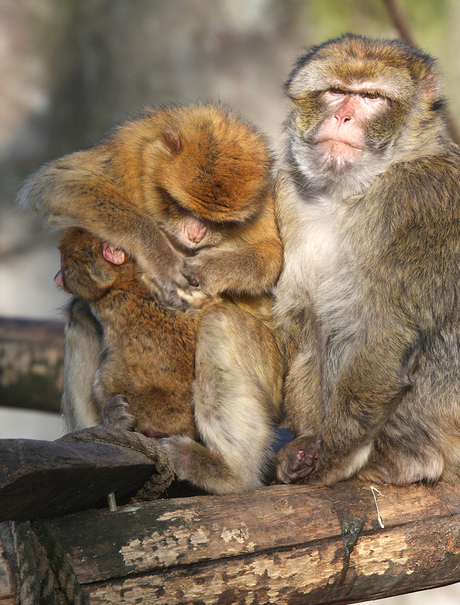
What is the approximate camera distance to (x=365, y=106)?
8.00ft

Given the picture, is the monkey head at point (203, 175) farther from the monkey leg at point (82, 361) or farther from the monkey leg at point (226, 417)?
the monkey leg at point (82, 361)

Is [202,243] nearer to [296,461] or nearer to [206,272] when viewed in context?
[206,272]

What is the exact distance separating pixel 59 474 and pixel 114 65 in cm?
820

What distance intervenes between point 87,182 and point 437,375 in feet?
5.29

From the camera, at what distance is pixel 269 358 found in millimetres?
2664

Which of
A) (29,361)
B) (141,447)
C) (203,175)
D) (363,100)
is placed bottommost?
(29,361)

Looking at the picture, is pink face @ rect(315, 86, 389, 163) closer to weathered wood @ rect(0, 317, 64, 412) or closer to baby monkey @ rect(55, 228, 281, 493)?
baby monkey @ rect(55, 228, 281, 493)

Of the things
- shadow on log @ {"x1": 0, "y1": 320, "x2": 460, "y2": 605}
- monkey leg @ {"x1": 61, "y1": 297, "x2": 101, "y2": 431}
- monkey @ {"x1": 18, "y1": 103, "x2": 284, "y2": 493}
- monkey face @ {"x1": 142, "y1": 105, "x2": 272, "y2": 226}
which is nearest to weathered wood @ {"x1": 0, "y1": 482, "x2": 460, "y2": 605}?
shadow on log @ {"x1": 0, "y1": 320, "x2": 460, "y2": 605}

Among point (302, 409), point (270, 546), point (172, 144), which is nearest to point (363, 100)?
point (172, 144)

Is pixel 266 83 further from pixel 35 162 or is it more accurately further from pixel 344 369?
pixel 344 369

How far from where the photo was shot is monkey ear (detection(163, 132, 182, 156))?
269 cm

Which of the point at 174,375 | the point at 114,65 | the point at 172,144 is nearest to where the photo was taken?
the point at 174,375

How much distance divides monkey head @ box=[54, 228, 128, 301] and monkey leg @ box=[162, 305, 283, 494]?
0.43 metres

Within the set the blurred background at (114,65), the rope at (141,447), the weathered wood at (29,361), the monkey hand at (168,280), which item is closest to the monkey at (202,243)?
the monkey hand at (168,280)
